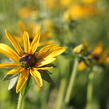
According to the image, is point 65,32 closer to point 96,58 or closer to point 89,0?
point 96,58

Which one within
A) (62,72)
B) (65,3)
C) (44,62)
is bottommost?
(44,62)

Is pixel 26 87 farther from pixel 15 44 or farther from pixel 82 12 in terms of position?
pixel 82 12

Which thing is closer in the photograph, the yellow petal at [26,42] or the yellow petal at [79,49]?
the yellow petal at [26,42]

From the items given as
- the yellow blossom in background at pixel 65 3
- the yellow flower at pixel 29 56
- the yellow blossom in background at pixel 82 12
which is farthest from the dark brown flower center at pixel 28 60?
the yellow blossom in background at pixel 65 3

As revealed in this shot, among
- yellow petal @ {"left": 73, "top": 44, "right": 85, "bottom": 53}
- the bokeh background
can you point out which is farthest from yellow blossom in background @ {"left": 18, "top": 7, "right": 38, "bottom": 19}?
yellow petal @ {"left": 73, "top": 44, "right": 85, "bottom": 53}

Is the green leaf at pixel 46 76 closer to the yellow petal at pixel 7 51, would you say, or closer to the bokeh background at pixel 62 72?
the yellow petal at pixel 7 51

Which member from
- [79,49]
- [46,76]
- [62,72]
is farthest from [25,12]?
[46,76]

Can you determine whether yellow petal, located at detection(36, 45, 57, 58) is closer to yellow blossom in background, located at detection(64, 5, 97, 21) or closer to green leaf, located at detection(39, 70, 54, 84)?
green leaf, located at detection(39, 70, 54, 84)
